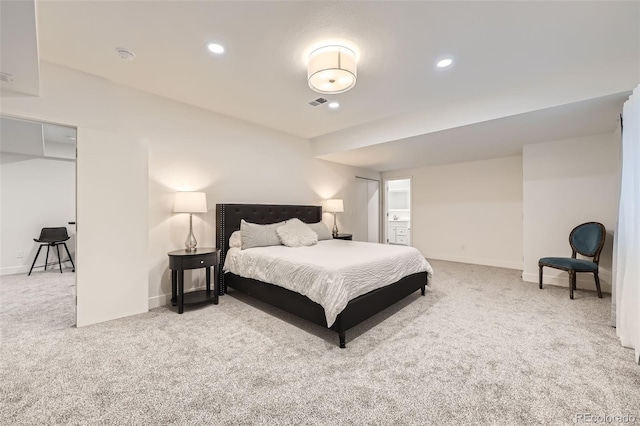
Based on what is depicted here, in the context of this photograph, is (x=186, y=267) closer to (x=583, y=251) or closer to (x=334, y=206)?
(x=334, y=206)

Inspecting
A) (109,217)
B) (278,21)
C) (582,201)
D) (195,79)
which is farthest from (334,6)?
(582,201)

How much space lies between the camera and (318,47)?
2291 mm

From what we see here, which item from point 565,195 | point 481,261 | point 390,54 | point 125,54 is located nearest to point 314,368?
point 390,54

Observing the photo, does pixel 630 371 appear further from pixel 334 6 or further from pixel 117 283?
pixel 117 283

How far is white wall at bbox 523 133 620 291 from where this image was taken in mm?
3773

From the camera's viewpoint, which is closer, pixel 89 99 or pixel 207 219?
pixel 89 99

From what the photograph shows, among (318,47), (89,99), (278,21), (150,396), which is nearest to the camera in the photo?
(150,396)

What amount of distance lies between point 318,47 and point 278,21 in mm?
422

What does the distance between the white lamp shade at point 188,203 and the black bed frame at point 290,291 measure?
50 centimetres

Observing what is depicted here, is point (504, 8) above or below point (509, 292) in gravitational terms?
above

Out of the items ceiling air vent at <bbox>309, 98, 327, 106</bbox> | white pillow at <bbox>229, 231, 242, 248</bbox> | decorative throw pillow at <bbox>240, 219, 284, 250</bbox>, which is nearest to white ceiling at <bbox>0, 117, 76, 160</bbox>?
white pillow at <bbox>229, 231, 242, 248</bbox>

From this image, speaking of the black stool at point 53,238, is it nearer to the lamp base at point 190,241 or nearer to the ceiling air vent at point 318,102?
the lamp base at point 190,241

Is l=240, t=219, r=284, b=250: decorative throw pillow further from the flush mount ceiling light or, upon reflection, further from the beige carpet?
the flush mount ceiling light

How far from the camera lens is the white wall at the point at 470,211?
5.27m
